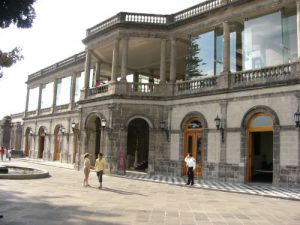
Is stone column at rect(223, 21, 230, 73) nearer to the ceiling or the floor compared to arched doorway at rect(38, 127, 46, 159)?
nearer to the ceiling

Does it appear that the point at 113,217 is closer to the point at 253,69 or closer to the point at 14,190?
the point at 14,190

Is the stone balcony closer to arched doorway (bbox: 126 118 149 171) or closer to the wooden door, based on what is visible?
the wooden door

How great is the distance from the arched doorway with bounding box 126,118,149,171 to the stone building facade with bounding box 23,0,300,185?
2.9 inches

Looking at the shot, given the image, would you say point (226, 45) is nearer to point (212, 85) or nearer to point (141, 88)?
point (212, 85)

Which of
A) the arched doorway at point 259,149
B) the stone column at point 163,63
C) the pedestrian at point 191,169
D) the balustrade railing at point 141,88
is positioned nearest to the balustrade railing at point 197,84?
the stone column at point 163,63

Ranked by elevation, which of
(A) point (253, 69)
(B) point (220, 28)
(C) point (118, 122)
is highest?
(B) point (220, 28)

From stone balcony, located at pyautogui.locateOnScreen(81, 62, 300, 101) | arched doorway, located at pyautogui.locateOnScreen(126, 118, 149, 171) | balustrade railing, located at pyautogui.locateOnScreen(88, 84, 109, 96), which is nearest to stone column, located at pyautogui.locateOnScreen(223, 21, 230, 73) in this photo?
stone balcony, located at pyautogui.locateOnScreen(81, 62, 300, 101)

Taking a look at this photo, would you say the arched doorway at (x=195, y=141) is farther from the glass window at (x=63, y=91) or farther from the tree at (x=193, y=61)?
the glass window at (x=63, y=91)

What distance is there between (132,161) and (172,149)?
5.53m

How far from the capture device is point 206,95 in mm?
21062

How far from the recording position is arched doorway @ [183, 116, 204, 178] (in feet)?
70.0

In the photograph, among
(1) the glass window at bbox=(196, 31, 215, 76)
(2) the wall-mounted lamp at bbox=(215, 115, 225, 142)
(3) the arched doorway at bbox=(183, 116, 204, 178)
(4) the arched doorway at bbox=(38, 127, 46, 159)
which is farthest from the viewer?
(4) the arched doorway at bbox=(38, 127, 46, 159)

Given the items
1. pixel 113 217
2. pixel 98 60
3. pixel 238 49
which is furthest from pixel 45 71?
pixel 113 217

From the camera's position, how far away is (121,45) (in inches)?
978
